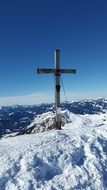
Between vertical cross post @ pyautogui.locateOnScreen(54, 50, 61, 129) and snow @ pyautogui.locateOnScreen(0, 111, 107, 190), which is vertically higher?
vertical cross post @ pyautogui.locateOnScreen(54, 50, 61, 129)

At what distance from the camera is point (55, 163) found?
12.0 meters

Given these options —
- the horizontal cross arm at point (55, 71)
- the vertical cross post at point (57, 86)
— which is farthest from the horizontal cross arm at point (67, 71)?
the vertical cross post at point (57, 86)

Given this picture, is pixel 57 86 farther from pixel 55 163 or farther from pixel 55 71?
pixel 55 163

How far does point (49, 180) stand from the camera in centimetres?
1072

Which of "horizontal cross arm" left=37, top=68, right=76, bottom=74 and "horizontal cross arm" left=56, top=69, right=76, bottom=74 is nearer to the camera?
"horizontal cross arm" left=37, top=68, right=76, bottom=74

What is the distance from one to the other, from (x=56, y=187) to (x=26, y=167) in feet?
5.12

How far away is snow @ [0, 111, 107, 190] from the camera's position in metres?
10.4

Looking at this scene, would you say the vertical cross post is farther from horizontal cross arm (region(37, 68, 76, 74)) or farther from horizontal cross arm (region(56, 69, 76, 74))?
horizontal cross arm (region(56, 69, 76, 74))

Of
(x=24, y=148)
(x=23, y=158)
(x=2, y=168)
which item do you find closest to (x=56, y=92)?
(x=24, y=148)

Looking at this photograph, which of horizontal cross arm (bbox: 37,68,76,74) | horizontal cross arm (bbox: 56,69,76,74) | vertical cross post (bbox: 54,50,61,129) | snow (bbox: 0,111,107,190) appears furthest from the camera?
horizontal cross arm (bbox: 56,69,76,74)

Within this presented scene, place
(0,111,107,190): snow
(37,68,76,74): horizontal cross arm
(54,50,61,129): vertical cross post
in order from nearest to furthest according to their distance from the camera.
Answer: (0,111,107,190): snow, (37,68,76,74): horizontal cross arm, (54,50,61,129): vertical cross post

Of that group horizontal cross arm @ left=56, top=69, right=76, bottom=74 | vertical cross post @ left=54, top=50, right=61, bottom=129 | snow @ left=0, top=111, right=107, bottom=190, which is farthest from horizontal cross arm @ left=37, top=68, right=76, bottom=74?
snow @ left=0, top=111, right=107, bottom=190

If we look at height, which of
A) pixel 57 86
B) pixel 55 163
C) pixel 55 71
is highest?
pixel 55 71

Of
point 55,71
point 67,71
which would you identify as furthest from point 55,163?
point 67,71
